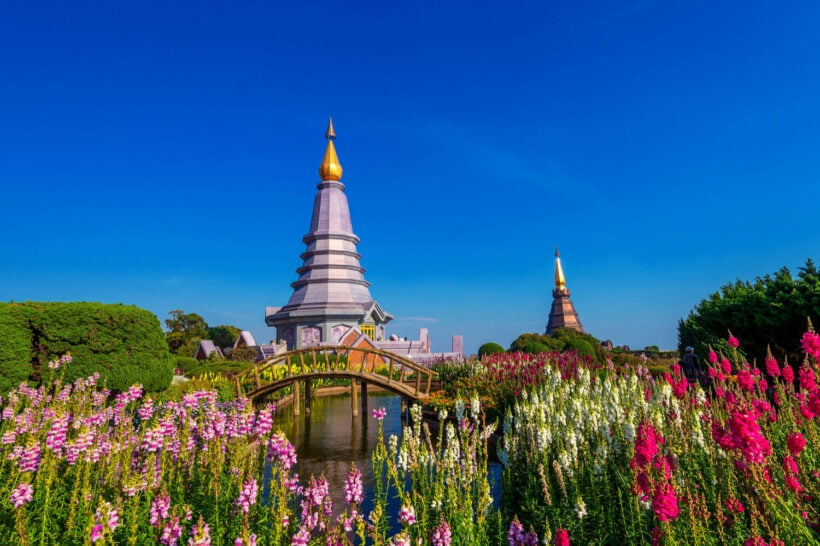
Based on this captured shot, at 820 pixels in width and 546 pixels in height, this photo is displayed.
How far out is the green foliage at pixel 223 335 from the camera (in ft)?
220

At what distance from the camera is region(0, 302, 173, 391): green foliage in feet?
43.2

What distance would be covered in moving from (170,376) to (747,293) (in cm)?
1933

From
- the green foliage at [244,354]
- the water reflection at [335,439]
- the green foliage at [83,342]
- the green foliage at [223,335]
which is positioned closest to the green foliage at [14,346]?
the green foliage at [83,342]

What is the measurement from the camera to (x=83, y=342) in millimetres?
14320

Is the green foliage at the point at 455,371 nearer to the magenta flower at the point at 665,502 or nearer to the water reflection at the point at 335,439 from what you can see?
the water reflection at the point at 335,439

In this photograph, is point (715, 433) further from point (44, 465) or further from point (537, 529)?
point (44, 465)

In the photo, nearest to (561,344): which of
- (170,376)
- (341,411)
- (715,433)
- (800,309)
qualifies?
(341,411)

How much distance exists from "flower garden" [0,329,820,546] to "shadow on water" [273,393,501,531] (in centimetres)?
116

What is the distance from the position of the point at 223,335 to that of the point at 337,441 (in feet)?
193

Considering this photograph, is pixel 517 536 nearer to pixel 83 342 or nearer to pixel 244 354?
pixel 83 342

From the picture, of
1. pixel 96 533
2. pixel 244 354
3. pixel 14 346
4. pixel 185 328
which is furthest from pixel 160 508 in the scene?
pixel 185 328

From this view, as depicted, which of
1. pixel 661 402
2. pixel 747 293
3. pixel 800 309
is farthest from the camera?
pixel 747 293

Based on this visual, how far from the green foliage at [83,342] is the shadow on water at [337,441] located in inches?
198

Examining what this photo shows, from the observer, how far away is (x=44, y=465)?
545cm
